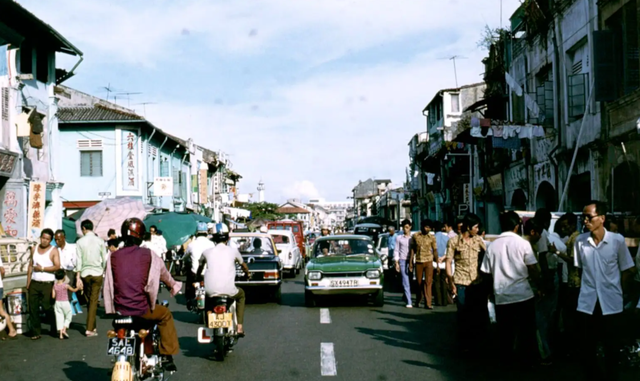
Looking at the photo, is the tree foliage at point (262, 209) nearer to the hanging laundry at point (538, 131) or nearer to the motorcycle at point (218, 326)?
the hanging laundry at point (538, 131)

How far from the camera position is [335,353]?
9.68 meters

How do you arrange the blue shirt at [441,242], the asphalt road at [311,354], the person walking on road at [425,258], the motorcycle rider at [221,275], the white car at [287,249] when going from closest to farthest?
the asphalt road at [311,354], the motorcycle rider at [221,275], the person walking on road at [425,258], the blue shirt at [441,242], the white car at [287,249]

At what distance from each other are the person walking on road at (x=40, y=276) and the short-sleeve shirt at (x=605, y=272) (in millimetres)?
8251

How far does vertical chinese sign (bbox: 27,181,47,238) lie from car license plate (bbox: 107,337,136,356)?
17.2m

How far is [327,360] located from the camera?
9.15 metres

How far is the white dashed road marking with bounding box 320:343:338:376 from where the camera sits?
8383 millimetres

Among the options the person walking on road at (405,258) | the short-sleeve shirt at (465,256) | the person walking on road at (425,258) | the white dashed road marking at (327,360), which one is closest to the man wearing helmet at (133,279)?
the white dashed road marking at (327,360)

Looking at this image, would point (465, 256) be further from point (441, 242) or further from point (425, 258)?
point (441, 242)

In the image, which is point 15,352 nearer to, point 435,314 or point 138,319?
point 138,319

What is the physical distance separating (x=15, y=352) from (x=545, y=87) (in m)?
18.0

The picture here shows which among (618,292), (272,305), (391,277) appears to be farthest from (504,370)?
(391,277)

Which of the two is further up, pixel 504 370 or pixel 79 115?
pixel 79 115

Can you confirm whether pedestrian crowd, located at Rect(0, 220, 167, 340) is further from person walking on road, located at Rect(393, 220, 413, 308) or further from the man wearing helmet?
person walking on road, located at Rect(393, 220, 413, 308)

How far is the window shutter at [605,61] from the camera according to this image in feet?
56.7
